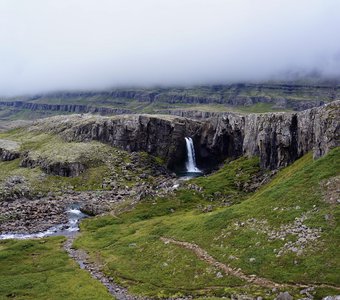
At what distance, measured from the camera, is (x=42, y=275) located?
67875mm

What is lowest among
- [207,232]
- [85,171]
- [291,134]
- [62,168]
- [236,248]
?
[85,171]

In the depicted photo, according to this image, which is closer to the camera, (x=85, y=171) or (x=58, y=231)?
(x=58, y=231)

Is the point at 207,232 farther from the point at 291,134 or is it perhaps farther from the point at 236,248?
the point at 291,134

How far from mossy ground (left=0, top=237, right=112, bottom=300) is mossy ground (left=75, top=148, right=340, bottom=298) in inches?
196

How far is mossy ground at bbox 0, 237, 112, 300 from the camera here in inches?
2302

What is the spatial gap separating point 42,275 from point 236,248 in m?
33.6

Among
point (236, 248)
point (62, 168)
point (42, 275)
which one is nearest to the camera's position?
point (236, 248)

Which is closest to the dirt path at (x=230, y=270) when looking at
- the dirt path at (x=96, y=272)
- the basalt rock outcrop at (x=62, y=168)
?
the dirt path at (x=96, y=272)

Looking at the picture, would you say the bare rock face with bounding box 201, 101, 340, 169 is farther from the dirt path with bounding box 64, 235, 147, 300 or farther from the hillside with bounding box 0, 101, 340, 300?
the dirt path with bounding box 64, 235, 147, 300

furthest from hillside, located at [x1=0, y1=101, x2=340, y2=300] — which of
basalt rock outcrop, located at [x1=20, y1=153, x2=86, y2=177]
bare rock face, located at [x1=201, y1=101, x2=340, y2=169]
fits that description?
basalt rock outcrop, located at [x1=20, y1=153, x2=86, y2=177]

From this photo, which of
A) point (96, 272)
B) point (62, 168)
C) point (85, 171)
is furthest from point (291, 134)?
point (62, 168)

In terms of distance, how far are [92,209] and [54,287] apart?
6193 cm

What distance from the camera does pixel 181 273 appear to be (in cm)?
5747

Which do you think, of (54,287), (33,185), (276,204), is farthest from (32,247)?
(33,185)
